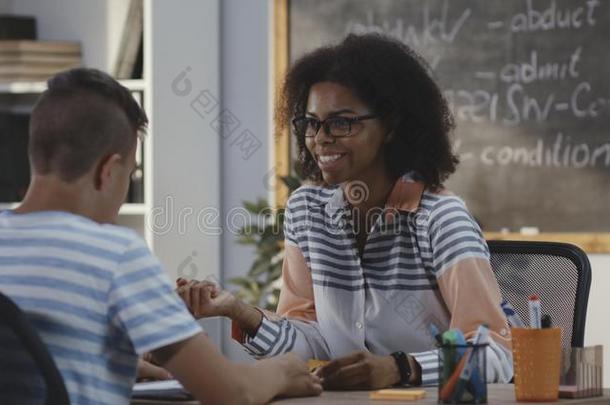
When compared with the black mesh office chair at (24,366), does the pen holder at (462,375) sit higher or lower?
lower

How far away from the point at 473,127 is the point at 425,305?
1872mm

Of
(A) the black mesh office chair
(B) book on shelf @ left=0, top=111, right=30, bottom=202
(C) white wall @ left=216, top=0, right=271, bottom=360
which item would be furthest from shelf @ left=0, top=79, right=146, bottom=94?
(A) the black mesh office chair

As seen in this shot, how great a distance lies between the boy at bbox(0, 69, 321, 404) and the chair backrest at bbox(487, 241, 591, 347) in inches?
36.0

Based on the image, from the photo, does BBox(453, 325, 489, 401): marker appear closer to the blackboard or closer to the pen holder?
the pen holder

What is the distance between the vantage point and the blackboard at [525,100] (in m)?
3.84

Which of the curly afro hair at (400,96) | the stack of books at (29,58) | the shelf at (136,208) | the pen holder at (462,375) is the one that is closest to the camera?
the pen holder at (462,375)

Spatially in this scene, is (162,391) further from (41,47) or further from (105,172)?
(41,47)

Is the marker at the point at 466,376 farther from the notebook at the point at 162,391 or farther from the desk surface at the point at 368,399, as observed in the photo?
the notebook at the point at 162,391

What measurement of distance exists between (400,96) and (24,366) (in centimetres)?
120

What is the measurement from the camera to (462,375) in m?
1.77

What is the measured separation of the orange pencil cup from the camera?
1801 mm

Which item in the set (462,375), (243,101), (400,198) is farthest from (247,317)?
(243,101)

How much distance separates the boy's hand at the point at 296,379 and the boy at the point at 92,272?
0.23 feet

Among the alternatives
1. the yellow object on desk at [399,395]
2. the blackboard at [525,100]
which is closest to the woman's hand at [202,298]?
the yellow object on desk at [399,395]
